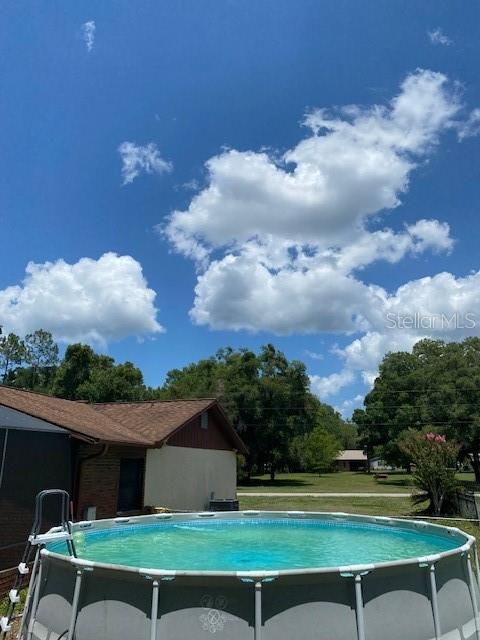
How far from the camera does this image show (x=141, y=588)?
15.1 ft

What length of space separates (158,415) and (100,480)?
6.02m

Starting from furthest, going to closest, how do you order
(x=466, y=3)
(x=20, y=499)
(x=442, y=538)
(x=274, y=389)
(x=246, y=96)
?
(x=274, y=389) < (x=246, y=96) < (x=466, y=3) < (x=20, y=499) < (x=442, y=538)

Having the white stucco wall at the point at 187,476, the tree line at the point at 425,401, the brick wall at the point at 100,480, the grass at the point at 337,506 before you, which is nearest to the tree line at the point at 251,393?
the tree line at the point at 425,401

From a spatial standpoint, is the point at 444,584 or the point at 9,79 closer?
the point at 444,584

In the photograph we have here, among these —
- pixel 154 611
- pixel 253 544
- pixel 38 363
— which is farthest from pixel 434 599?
pixel 38 363

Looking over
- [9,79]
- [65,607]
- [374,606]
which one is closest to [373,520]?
[374,606]

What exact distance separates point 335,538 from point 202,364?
53.3m

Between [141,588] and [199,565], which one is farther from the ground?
[141,588]

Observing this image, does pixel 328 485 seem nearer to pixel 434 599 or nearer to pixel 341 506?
pixel 341 506

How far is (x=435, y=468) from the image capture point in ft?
59.3

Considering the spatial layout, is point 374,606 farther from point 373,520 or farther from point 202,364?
point 202,364

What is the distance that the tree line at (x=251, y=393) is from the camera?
4616 cm

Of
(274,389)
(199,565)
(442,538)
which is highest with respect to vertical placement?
(274,389)

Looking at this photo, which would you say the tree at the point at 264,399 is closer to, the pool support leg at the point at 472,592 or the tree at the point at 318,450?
the tree at the point at 318,450
